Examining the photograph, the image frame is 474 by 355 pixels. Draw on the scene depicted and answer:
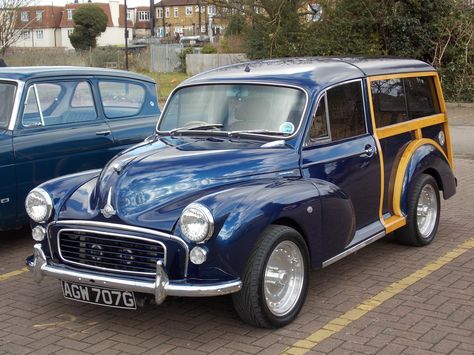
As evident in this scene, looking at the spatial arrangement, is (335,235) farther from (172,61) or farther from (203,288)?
(172,61)

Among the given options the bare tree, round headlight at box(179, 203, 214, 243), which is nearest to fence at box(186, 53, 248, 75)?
the bare tree

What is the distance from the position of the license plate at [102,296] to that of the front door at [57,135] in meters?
2.21

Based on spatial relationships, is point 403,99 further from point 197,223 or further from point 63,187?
point 63,187

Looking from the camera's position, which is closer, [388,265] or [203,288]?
[203,288]

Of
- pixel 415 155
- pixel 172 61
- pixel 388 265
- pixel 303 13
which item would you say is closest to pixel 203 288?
pixel 388 265

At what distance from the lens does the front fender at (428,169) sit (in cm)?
616

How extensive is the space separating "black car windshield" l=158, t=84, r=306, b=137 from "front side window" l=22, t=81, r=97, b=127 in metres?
1.64

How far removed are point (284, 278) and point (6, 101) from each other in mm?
3686

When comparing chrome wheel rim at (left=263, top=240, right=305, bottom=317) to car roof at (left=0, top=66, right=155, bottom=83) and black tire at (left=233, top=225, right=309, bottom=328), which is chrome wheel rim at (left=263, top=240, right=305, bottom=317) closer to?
black tire at (left=233, top=225, right=309, bottom=328)

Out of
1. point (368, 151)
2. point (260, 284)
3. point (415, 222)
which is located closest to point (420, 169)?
point (415, 222)

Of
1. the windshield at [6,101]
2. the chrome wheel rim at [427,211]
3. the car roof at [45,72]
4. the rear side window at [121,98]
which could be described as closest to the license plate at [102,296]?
the windshield at [6,101]

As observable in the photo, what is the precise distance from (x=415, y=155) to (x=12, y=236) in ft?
14.2

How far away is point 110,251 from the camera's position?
449 centimetres

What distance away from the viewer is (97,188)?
4.84 meters
